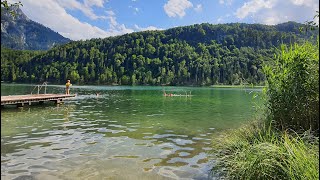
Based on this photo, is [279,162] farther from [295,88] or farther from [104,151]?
[104,151]

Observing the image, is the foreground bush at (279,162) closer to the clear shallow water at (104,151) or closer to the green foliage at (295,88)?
the green foliage at (295,88)

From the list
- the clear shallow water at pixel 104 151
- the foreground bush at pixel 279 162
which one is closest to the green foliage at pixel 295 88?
the foreground bush at pixel 279 162

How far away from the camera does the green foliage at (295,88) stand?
9.30 metres

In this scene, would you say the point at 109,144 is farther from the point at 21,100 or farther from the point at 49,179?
the point at 21,100

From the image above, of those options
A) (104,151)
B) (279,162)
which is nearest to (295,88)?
(279,162)

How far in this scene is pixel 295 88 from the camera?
9.70m

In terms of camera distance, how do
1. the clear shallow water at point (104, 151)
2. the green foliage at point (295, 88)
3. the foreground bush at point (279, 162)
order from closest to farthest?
the foreground bush at point (279, 162) → the green foliage at point (295, 88) → the clear shallow water at point (104, 151)

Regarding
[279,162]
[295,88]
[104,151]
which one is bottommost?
[104,151]

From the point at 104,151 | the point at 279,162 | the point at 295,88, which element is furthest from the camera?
the point at 104,151

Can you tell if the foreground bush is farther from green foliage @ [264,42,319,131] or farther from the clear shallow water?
the clear shallow water

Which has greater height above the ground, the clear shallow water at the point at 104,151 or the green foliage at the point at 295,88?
the green foliage at the point at 295,88

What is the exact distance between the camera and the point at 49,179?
30.7ft

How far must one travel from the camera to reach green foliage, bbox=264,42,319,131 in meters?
9.30

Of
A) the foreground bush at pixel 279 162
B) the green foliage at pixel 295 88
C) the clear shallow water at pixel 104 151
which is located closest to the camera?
the foreground bush at pixel 279 162
